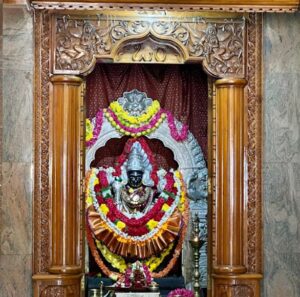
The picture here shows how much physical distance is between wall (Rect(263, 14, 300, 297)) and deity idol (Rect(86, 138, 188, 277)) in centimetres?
122

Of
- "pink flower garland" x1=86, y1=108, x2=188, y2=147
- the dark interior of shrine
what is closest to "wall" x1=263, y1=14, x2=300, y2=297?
the dark interior of shrine

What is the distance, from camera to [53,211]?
811cm

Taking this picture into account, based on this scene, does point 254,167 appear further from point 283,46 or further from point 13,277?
point 13,277

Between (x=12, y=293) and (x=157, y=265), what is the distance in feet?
5.91

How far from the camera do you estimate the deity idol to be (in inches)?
355

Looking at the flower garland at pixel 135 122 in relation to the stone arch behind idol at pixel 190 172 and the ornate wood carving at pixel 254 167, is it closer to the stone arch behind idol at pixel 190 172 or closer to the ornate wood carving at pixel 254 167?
the stone arch behind idol at pixel 190 172

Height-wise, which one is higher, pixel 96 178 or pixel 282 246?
pixel 96 178

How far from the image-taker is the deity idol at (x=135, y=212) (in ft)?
A: 29.6

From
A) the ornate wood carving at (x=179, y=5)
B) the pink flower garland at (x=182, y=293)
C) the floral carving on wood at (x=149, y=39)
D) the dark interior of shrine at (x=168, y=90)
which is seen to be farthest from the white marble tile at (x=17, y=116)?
the pink flower garland at (x=182, y=293)

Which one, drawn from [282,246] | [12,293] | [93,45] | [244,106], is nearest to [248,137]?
[244,106]

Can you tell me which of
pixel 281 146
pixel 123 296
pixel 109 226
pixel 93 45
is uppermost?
pixel 93 45

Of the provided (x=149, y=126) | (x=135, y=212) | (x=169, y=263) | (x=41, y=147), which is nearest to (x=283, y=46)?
(x=149, y=126)

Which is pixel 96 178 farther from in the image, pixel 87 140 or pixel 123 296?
pixel 123 296

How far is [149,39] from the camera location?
8.33 meters
